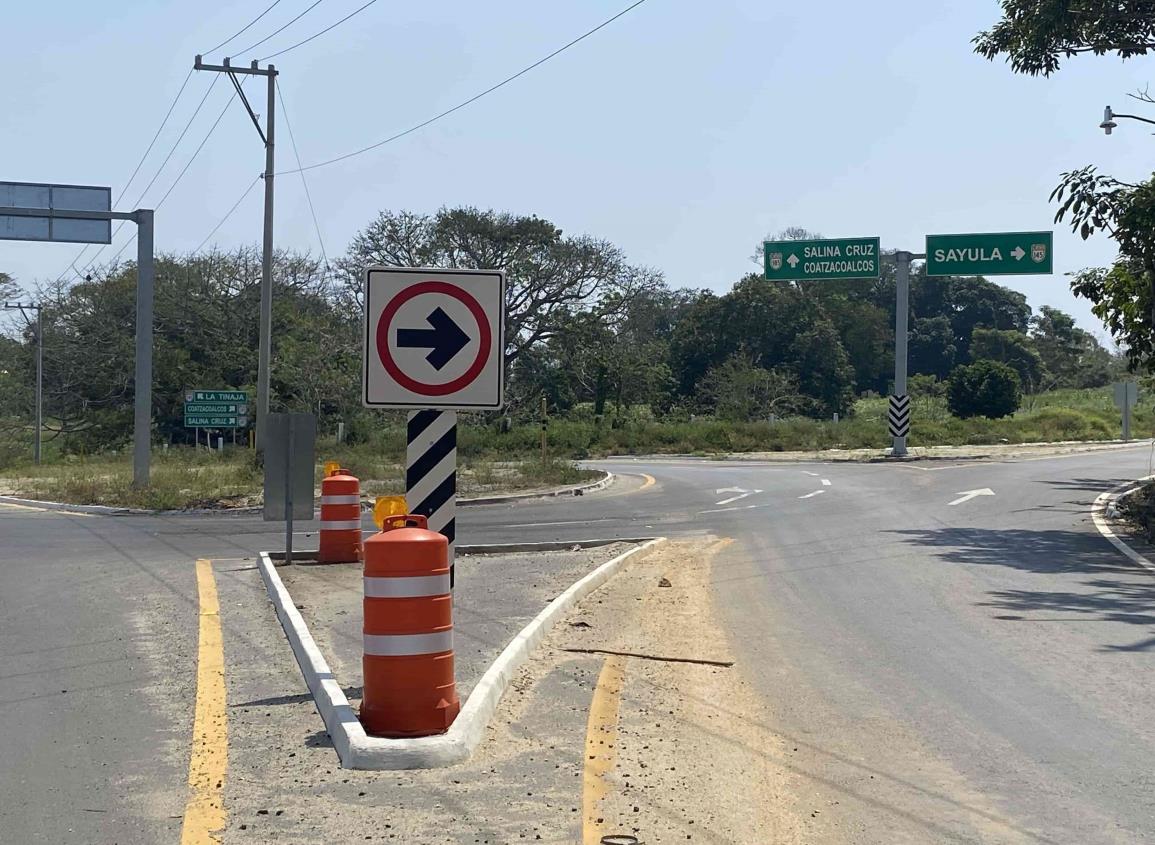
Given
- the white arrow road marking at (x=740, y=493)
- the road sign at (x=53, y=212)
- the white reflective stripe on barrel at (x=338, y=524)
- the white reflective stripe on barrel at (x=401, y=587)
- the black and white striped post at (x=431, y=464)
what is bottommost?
the white arrow road marking at (x=740, y=493)

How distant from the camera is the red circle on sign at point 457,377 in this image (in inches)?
301

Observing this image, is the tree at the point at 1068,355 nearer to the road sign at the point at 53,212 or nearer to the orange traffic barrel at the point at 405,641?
the road sign at the point at 53,212

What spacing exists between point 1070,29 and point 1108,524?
7.65m

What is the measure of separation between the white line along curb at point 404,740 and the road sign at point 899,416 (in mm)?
30004

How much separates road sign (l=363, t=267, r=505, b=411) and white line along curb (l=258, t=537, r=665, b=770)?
5.48 feet

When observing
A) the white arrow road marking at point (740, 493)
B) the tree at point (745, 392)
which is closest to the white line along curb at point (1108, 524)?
the white arrow road marking at point (740, 493)

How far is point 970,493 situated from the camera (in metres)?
25.8

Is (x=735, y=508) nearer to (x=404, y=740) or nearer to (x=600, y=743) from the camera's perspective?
(x=600, y=743)

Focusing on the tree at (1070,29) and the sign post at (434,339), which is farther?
the tree at (1070,29)

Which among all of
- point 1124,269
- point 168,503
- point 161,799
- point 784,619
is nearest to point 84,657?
point 161,799

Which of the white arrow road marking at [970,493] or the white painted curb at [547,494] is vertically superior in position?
the white arrow road marking at [970,493]

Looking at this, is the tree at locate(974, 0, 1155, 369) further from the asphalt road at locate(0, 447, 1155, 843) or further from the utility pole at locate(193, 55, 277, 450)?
the utility pole at locate(193, 55, 277, 450)

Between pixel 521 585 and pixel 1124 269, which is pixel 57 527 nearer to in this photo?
pixel 521 585

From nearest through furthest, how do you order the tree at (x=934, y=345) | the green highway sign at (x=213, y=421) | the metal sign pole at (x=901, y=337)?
the green highway sign at (x=213, y=421) < the metal sign pole at (x=901, y=337) < the tree at (x=934, y=345)
